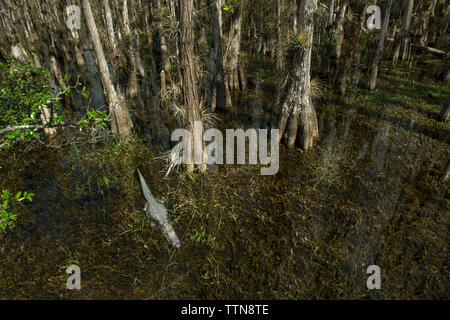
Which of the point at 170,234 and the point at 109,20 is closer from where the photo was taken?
the point at 170,234

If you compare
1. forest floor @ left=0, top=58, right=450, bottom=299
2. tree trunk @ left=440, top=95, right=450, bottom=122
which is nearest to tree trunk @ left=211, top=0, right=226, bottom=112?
forest floor @ left=0, top=58, right=450, bottom=299

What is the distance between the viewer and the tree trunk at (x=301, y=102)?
775cm

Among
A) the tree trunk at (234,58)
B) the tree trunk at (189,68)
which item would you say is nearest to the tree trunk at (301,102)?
the tree trunk at (189,68)

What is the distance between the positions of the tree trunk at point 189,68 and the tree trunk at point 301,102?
123 inches

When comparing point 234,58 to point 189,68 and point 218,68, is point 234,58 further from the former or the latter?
point 189,68

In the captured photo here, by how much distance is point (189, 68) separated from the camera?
20.5 ft

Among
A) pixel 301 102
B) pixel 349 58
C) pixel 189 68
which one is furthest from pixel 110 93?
pixel 349 58

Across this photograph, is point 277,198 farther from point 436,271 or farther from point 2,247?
point 2,247

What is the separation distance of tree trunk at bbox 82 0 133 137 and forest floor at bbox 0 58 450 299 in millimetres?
586

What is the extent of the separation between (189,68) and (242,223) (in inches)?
148

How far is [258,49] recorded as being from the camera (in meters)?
20.1

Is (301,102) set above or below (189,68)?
below

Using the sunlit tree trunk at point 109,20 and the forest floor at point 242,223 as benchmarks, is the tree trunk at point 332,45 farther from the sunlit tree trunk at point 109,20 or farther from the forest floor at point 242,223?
the sunlit tree trunk at point 109,20

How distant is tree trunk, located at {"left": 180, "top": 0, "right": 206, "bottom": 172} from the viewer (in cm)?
588
